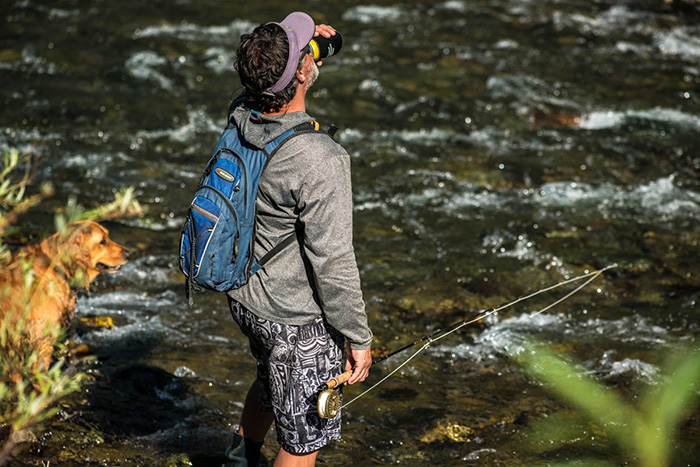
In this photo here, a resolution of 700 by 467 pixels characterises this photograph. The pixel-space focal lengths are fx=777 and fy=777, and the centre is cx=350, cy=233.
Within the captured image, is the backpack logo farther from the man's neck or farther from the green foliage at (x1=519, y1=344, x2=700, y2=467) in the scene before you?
the green foliage at (x1=519, y1=344, x2=700, y2=467)

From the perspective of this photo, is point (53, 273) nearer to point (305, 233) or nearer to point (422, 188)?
A: point (305, 233)

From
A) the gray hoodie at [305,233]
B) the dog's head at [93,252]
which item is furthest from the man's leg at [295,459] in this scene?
the dog's head at [93,252]

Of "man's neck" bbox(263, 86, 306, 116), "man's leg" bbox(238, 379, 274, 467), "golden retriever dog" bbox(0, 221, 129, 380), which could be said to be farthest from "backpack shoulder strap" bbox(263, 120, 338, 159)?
"golden retriever dog" bbox(0, 221, 129, 380)

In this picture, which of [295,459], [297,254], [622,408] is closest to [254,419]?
[295,459]

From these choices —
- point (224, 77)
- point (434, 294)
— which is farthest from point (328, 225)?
point (224, 77)

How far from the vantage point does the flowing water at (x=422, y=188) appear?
5289 mm

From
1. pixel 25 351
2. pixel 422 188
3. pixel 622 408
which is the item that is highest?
pixel 25 351

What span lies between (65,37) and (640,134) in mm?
9194

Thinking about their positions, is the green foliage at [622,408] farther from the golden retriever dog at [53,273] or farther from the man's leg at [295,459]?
the golden retriever dog at [53,273]

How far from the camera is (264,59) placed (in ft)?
10.4

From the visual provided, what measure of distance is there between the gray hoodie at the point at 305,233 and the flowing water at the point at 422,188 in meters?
1.70

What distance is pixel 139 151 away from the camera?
9883mm

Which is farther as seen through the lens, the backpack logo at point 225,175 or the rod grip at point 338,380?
the rod grip at point 338,380

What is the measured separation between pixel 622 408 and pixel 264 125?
3.58 metres
